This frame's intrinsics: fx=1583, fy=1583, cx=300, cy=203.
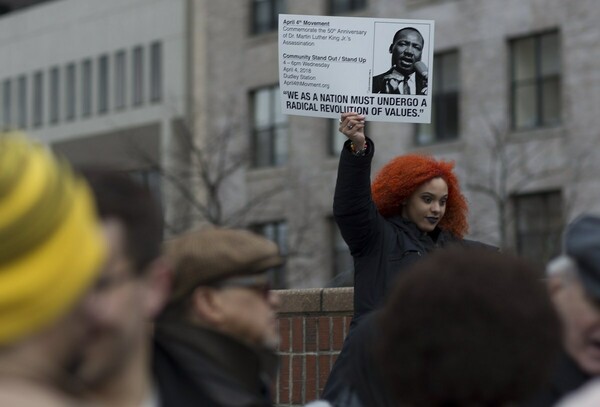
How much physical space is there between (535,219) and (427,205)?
26.4m

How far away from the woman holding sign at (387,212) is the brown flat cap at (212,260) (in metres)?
2.22

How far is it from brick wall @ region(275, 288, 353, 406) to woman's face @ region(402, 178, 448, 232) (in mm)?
1920

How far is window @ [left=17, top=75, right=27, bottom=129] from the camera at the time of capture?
A: 1922 inches

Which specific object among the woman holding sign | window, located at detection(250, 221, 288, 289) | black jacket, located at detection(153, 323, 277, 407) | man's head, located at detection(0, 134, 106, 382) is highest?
man's head, located at detection(0, 134, 106, 382)

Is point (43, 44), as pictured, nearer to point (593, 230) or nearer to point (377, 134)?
point (377, 134)

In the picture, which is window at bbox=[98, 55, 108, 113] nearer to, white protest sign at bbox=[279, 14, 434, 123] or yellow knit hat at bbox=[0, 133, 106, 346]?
white protest sign at bbox=[279, 14, 434, 123]

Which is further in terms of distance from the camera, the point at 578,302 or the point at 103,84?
the point at 103,84

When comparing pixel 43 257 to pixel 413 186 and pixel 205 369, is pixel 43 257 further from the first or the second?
pixel 413 186

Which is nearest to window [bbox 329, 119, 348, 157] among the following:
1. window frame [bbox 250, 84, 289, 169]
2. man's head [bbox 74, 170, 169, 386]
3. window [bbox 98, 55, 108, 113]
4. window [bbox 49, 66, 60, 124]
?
window frame [bbox 250, 84, 289, 169]

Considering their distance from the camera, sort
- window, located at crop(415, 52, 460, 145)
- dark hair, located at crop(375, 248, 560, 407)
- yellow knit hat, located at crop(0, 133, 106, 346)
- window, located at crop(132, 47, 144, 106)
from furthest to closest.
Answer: window, located at crop(132, 47, 144, 106), window, located at crop(415, 52, 460, 145), dark hair, located at crop(375, 248, 560, 407), yellow knit hat, located at crop(0, 133, 106, 346)

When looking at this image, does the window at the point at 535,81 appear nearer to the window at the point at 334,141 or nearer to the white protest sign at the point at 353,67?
the window at the point at 334,141

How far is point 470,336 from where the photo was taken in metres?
2.95

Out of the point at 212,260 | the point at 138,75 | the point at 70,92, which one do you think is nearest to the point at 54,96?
the point at 70,92

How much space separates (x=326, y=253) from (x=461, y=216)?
99.4 feet
